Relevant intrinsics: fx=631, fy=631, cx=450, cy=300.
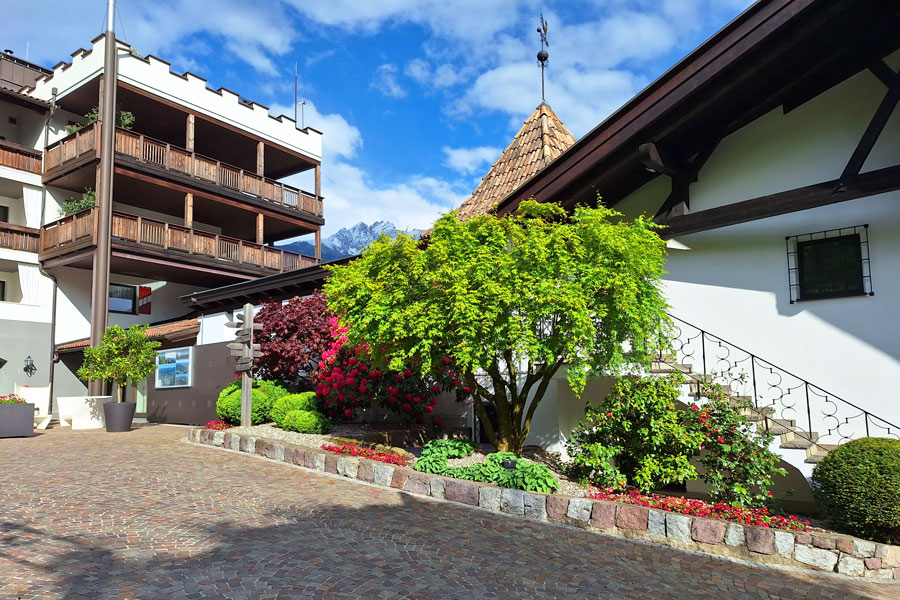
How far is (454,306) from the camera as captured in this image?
7.68 metres

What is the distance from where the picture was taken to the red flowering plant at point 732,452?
7.20m

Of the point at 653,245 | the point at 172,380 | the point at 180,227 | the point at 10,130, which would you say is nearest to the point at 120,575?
the point at 653,245

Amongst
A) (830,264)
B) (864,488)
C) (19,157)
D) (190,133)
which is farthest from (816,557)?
(19,157)

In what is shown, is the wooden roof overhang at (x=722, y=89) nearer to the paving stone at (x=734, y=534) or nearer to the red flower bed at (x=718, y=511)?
the red flower bed at (x=718, y=511)

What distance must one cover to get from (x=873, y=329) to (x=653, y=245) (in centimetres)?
328

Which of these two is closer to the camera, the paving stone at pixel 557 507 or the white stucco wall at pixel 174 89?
the paving stone at pixel 557 507

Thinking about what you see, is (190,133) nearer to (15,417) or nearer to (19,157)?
(19,157)

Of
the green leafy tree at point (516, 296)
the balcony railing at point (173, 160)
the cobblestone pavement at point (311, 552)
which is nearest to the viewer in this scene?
the cobblestone pavement at point (311, 552)

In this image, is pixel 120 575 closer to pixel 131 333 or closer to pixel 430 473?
pixel 430 473

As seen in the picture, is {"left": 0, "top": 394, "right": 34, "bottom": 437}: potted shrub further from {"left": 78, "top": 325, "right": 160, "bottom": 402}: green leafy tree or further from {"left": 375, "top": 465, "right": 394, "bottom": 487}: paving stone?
{"left": 375, "top": 465, "right": 394, "bottom": 487}: paving stone

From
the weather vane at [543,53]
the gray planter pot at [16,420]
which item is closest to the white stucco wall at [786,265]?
the weather vane at [543,53]

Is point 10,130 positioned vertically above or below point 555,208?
above

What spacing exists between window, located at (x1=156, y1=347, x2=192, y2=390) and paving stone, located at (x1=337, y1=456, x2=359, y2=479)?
10800 mm

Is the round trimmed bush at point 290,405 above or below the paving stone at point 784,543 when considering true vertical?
above
